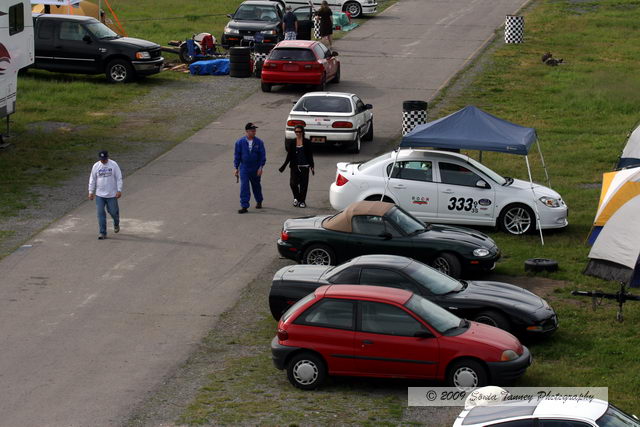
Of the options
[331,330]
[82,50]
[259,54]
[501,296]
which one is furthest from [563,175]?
[82,50]

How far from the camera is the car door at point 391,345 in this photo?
11.9 m

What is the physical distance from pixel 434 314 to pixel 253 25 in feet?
86.4

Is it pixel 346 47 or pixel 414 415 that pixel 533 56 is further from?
pixel 414 415

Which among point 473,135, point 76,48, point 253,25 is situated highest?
point 253,25

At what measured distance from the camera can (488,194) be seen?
1862 cm

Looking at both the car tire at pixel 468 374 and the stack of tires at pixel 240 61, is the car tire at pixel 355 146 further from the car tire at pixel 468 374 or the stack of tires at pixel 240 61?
the car tire at pixel 468 374

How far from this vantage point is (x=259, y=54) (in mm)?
33812

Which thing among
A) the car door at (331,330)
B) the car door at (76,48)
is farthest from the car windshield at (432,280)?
the car door at (76,48)

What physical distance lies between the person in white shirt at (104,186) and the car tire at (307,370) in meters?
7.13

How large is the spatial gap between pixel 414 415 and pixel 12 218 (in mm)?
11016

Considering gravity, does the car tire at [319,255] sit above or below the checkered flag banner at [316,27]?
below

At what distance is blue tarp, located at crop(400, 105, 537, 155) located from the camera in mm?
18562

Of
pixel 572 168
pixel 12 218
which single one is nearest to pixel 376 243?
pixel 12 218

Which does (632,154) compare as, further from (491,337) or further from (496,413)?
(496,413)
